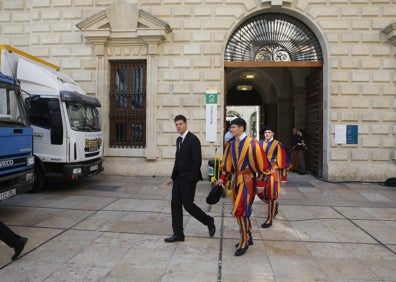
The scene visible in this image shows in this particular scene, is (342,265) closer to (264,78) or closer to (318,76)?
(318,76)

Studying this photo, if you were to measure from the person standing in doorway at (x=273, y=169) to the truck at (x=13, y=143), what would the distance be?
450 centimetres

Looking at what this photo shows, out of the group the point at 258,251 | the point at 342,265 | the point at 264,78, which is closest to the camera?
the point at 342,265

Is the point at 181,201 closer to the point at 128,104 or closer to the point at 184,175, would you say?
the point at 184,175

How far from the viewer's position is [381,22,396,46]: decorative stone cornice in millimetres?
11182

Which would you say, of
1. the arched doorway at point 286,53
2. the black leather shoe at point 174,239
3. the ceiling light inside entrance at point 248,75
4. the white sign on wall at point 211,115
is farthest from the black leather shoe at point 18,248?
the ceiling light inside entrance at point 248,75

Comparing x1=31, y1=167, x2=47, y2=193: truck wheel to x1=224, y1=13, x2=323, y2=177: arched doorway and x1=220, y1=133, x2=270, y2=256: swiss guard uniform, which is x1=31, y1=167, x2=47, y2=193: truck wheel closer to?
x1=220, y1=133, x2=270, y2=256: swiss guard uniform

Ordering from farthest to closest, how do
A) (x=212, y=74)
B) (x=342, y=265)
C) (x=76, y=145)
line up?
(x=212, y=74), (x=76, y=145), (x=342, y=265)

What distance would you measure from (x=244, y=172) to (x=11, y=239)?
3104mm

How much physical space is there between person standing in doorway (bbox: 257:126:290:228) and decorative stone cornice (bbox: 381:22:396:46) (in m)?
7.16

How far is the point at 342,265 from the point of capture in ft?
15.3

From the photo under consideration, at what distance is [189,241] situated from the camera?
5562mm

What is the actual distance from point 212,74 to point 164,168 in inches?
138

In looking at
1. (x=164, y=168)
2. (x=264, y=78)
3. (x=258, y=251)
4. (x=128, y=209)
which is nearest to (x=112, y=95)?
(x=164, y=168)

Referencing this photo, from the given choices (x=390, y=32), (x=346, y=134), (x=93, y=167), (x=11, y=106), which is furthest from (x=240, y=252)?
(x=390, y=32)
